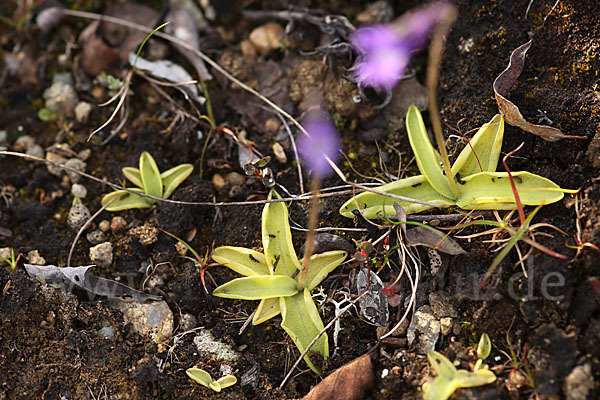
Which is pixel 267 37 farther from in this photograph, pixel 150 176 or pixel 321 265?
pixel 321 265

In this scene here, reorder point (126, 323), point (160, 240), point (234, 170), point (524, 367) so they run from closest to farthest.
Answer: point (524, 367) < point (126, 323) < point (160, 240) < point (234, 170)

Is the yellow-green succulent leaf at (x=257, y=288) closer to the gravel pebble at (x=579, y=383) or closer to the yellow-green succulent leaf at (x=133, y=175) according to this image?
the yellow-green succulent leaf at (x=133, y=175)

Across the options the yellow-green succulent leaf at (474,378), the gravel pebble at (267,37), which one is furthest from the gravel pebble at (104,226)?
the yellow-green succulent leaf at (474,378)

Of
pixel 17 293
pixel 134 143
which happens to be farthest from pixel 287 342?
pixel 134 143

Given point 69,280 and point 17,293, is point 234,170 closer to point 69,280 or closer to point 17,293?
point 69,280

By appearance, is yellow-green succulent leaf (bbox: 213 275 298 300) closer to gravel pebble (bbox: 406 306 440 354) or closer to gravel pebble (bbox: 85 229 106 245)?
gravel pebble (bbox: 406 306 440 354)

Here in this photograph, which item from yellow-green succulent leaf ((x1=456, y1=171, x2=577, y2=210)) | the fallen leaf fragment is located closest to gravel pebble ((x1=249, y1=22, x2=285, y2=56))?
yellow-green succulent leaf ((x1=456, y1=171, x2=577, y2=210))

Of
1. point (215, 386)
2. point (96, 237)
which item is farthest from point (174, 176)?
point (215, 386)
